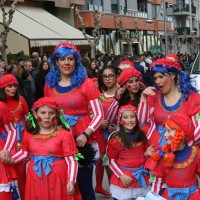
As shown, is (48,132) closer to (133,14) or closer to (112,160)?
(112,160)

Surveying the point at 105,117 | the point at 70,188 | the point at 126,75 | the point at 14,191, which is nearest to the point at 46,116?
the point at 70,188

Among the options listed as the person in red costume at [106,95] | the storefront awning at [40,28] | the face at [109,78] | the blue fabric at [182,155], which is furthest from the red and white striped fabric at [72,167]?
the storefront awning at [40,28]

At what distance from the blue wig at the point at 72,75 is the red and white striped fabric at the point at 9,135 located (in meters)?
0.63

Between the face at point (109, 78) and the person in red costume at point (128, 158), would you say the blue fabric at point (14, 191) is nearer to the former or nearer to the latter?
the person in red costume at point (128, 158)

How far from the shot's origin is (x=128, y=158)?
5.54m

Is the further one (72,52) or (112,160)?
(112,160)

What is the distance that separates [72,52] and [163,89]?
965 millimetres

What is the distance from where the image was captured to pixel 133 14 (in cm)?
4281

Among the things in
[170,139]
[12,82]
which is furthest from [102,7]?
[170,139]

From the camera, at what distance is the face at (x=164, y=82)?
16.6 ft

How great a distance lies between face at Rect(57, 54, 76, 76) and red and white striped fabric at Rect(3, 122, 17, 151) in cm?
83

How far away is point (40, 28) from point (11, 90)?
1769cm

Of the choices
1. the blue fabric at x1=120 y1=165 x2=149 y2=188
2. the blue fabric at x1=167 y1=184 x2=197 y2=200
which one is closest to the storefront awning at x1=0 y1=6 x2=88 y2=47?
the blue fabric at x1=120 y1=165 x2=149 y2=188

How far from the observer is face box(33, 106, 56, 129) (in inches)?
191
